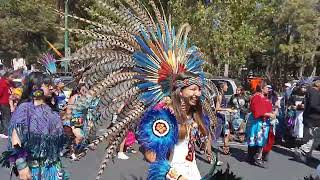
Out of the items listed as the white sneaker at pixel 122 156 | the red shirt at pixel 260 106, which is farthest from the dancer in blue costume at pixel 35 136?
the red shirt at pixel 260 106

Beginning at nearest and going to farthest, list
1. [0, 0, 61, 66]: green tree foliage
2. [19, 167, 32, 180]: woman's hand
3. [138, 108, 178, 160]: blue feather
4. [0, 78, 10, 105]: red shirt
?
[138, 108, 178, 160]: blue feather
[19, 167, 32, 180]: woman's hand
[0, 78, 10, 105]: red shirt
[0, 0, 61, 66]: green tree foliage

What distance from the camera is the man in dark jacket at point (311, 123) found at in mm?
10156

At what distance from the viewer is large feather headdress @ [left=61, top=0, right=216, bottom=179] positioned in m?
4.12

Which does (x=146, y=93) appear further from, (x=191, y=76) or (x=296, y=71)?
(x=296, y=71)

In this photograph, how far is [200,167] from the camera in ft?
30.7

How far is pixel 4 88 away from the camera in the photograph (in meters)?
13.1

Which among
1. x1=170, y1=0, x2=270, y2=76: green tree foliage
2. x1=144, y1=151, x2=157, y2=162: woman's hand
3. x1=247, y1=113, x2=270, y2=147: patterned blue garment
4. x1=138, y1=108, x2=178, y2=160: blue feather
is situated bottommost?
x1=247, y1=113, x2=270, y2=147: patterned blue garment

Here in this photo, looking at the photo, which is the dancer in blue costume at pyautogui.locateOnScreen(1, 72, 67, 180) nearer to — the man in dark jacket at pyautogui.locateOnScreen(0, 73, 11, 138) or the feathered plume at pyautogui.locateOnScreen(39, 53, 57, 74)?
the feathered plume at pyautogui.locateOnScreen(39, 53, 57, 74)

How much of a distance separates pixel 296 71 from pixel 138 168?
1687 inches

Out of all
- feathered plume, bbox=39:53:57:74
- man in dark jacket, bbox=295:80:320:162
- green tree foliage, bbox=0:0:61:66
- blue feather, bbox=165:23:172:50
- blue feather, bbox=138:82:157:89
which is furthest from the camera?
green tree foliage, bbox=0:0:61:66

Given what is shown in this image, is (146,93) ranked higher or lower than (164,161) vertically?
higher

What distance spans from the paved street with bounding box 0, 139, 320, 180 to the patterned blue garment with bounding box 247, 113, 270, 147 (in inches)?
18.8

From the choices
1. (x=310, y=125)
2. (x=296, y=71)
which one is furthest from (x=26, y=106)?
(x=296, y=71)

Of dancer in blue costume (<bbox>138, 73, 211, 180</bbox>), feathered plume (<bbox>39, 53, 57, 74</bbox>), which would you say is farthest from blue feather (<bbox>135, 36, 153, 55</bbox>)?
feathered plume (<bbox>39, 53, 57, 74</bbox>)
